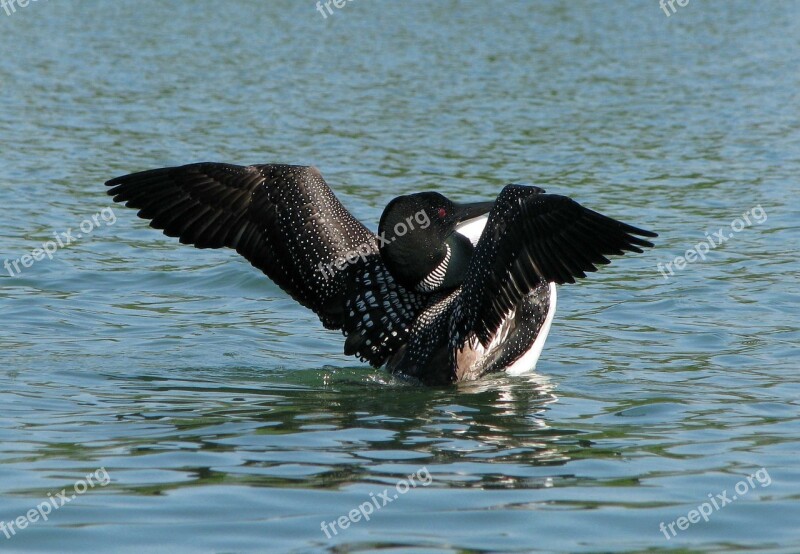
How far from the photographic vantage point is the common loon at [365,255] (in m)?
8.24

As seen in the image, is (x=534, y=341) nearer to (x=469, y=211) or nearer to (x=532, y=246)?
(x=469, y=211)

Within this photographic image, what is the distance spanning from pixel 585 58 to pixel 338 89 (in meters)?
5.86

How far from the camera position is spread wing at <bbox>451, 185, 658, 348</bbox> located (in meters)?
7.32

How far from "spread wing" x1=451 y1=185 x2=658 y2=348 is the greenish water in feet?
2.18

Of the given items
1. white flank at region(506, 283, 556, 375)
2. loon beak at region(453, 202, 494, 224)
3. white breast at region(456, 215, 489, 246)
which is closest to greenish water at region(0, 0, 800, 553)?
white flank at region(506, 283, 556, 375)

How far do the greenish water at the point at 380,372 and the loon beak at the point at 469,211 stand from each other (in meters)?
1.06

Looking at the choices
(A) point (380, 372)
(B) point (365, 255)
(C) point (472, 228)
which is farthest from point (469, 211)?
(A) point (380, 372)

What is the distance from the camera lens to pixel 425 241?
8.20 m

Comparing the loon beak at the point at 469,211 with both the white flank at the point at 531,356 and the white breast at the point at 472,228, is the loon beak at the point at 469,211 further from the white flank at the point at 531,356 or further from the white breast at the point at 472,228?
the white flank at the point at 531,356

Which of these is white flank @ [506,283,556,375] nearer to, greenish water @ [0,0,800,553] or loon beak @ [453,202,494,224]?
greenish water @ [0,0,800,553]

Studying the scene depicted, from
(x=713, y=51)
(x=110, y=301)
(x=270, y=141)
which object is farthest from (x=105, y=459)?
(x=713, y=51)

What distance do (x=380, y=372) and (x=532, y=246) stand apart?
1733 millimetres

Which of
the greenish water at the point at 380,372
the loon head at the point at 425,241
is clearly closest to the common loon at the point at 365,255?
the loon head at the point at 425,241

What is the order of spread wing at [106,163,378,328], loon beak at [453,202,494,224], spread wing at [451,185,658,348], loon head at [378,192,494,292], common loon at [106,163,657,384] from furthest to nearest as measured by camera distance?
spread wing at [106,163,378,328]
loon beak at [453,202,494,224]
common loon at [106,163,657,384]
loon head at [378,192,494,292]
spread wing at [451,185,658,348]
